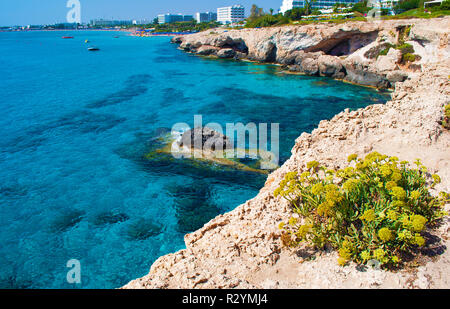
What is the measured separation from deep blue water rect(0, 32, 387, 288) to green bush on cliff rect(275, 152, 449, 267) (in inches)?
A: 268

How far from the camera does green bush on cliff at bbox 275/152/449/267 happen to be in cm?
694

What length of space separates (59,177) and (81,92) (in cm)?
2488

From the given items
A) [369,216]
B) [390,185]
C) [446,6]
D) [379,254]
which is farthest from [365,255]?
[446,6]

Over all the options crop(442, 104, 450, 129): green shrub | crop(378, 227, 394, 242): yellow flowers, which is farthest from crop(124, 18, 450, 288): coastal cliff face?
crop(378, 227, 394, 242): yellow flowers

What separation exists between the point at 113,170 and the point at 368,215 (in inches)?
633

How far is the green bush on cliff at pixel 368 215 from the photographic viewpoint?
6938mm

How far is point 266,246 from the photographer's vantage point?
7.96 meters

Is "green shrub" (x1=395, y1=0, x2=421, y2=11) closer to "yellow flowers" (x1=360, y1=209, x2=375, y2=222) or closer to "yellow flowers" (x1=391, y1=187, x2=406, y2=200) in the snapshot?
"yellow flowers" (x1=391, y1=187, x2=406, y2=200)

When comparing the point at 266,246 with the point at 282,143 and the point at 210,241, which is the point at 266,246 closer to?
the point at 210,241

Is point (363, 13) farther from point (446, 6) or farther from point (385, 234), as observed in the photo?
point (385, 234)

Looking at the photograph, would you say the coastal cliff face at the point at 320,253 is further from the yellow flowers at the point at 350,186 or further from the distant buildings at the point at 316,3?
the distant buildings at the point at 316,3

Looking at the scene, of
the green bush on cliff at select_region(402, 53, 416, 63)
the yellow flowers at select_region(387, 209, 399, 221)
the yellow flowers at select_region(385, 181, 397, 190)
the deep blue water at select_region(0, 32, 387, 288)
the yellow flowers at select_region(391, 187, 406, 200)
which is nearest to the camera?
the yellow flowers at select_region(387, 209, 399, 221)

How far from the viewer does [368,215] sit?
695 cm

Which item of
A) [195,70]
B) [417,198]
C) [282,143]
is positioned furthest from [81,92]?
[417,198]
